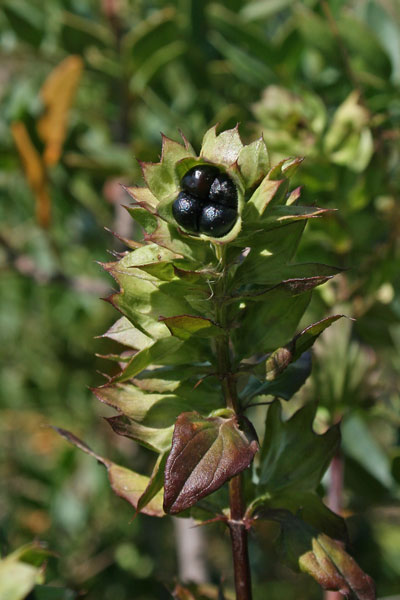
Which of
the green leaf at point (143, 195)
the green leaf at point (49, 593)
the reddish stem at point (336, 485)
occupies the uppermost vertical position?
the green leaf at point (143, 195)

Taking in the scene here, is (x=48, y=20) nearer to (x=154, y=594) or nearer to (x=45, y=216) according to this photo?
(x=45, y=216)

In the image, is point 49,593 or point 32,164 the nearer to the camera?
point 49,593

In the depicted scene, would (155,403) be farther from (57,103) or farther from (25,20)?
(25,20)

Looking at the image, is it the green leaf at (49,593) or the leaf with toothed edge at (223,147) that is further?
the green leaf at (49,593)

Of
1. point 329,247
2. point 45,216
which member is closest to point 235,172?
point 329,247

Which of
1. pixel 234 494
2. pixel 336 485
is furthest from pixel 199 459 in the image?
pixel 336 485

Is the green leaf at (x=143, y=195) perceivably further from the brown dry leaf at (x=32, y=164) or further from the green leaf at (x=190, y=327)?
the brown dry leaf at (x=32, y=164)

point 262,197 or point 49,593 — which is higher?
point 262,197

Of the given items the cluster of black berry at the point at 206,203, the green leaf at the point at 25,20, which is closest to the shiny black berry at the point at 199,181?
the cluster of black berry at the point at 206,203
